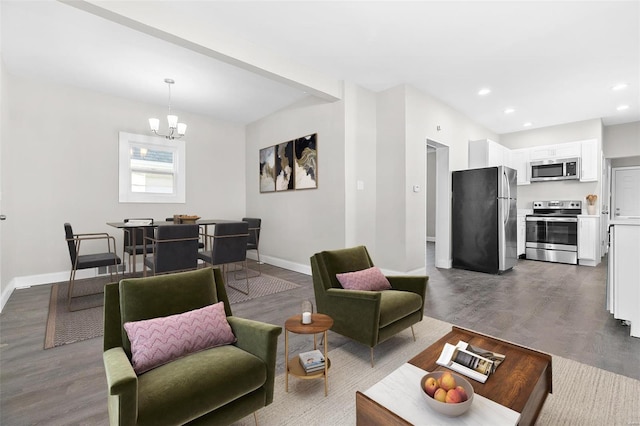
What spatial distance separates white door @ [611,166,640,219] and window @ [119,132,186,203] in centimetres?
948

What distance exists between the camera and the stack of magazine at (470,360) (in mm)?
1420

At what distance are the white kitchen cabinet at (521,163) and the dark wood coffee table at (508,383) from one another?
6212mm

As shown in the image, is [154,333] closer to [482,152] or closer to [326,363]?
[326,363]

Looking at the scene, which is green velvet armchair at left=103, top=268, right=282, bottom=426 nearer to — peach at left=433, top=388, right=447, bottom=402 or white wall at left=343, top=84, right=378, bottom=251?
peach at left=433, top=388, right=447, bottom=402

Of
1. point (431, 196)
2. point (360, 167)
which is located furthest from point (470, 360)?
point (431, 196)

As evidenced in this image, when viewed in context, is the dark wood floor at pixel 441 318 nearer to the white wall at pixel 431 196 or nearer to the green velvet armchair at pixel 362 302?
the green velvet armchair at pixel 362 302

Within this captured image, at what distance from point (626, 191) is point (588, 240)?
240 cm

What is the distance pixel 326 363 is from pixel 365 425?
57cm

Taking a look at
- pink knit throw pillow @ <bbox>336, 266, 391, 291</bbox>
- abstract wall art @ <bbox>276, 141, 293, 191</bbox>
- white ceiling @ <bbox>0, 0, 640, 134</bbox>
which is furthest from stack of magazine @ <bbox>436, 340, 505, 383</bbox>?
abstract wall art @ <bbox>276, 141, 293, 191</bbox>

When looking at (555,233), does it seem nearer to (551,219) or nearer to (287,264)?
(551,219)

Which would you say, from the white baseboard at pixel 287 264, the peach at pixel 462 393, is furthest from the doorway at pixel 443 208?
the peach at pixel 462 393

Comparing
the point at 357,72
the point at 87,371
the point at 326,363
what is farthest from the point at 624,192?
the point at 87,371

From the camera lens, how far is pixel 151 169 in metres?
5.22

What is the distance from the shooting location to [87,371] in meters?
2.01
